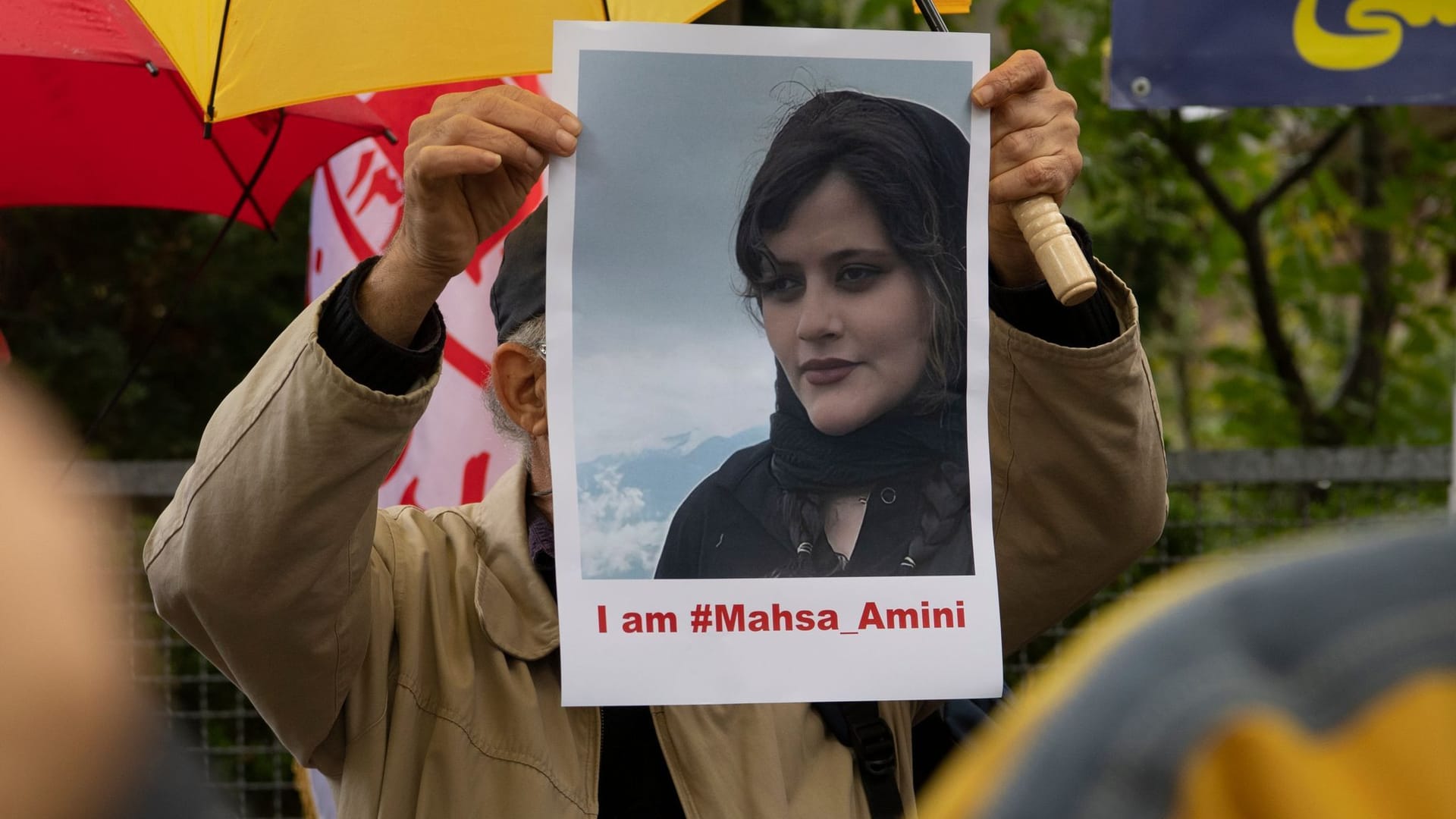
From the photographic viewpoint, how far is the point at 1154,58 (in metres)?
2.99

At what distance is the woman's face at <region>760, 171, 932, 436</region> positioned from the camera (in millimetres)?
1788

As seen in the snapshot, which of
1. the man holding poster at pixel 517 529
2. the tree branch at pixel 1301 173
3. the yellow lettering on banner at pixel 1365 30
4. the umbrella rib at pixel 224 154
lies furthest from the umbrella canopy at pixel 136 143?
the tree branch at pixel 1301 173

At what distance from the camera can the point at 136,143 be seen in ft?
11.3

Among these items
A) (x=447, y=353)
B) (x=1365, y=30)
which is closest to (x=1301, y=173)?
(x=1365, y=30)

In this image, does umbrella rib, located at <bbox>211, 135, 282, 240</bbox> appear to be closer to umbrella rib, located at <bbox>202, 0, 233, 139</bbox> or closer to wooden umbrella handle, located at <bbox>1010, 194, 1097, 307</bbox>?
umbrella rib, located at <bbox>202, 0, 233, 139</bbox>

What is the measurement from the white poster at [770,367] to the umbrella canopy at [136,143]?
5.03 feet

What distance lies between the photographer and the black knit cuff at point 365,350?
1.69 meters

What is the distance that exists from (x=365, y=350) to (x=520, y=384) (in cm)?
34

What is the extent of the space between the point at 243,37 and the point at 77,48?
0.68m

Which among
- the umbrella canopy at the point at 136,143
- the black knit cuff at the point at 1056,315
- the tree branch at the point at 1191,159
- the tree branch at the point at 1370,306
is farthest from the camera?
the tree branch at the point at 1370,306

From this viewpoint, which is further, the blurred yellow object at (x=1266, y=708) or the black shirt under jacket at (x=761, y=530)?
the black shirt under jacket at (x=761, y=530)

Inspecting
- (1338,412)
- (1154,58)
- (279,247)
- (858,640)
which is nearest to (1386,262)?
(1338,412)

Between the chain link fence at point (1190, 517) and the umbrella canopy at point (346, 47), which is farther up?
A: the umbrella canopy at point (346, 47)

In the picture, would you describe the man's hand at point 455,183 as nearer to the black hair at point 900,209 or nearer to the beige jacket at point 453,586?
the beige jacket at point 453,586
